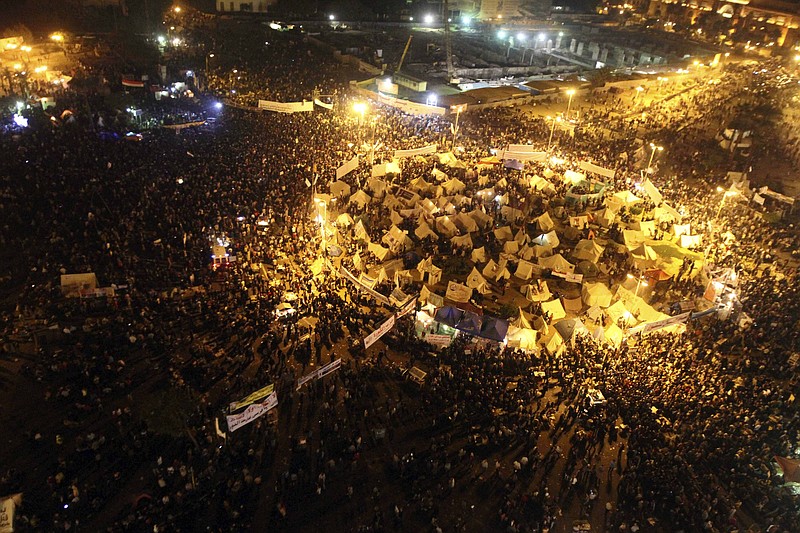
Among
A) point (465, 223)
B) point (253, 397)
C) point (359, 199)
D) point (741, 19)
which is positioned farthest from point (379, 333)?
point (741, 19)

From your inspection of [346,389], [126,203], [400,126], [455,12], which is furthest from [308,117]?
[455,12]

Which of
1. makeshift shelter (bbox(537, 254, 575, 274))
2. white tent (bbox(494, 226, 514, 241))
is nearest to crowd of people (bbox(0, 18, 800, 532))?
white tent (bbox(494, 226, 514, 241))

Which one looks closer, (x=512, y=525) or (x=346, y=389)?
(x=512, y=525)

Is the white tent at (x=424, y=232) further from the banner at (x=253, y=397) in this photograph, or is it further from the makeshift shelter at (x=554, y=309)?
the banner at (x=253, y=397)

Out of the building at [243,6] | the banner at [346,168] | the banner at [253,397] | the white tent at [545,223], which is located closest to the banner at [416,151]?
the banner at [346,168]

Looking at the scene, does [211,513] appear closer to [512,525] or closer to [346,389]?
[346,389]

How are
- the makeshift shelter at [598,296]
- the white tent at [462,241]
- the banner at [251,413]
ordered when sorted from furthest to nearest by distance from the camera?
1. the white tent at [462,241]
2. the makeshift shelter at [598,296]
3. the banner at [251,413]
